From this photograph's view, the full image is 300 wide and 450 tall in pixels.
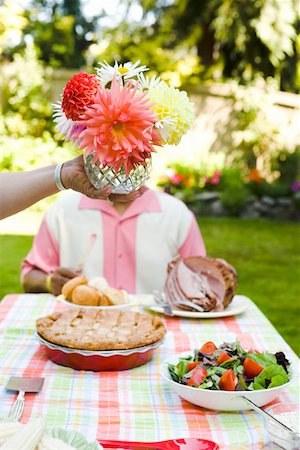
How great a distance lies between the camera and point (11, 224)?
28.7ft

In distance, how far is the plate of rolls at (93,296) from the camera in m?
2.29

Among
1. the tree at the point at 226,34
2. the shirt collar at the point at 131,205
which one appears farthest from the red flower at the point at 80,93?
the tree at the point at 226,34

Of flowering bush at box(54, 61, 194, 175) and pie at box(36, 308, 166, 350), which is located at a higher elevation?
flowering bush at box(54, 61, 194, 175)

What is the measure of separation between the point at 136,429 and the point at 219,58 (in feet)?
38.5

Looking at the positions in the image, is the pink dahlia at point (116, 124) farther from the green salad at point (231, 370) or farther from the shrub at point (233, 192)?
the shrub at point (233, 192)

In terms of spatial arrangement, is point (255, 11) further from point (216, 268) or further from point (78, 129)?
point (78, 129)

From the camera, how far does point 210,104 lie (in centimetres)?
1145

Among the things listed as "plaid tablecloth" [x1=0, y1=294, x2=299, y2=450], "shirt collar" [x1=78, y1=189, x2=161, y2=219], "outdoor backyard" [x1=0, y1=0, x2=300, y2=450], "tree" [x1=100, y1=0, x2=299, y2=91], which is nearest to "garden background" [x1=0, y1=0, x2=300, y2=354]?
"tree" [x1=100, y1=0, x2=299, y2=91]

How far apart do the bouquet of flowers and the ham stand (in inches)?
34.5

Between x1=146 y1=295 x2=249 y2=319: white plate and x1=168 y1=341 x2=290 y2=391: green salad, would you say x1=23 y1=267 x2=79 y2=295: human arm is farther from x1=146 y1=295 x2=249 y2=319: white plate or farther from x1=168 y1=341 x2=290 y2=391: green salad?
x1=168 y1=341 x2=290 y2=391: green salad

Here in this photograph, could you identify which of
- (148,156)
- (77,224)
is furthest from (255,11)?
(148,156)

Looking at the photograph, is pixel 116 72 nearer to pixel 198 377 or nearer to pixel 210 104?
pixel 198 377

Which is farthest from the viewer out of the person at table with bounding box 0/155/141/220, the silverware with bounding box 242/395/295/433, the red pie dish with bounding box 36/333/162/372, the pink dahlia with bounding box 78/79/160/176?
the red pie dish with bounding box 36/333/162/372

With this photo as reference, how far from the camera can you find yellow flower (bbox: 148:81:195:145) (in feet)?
4.95
